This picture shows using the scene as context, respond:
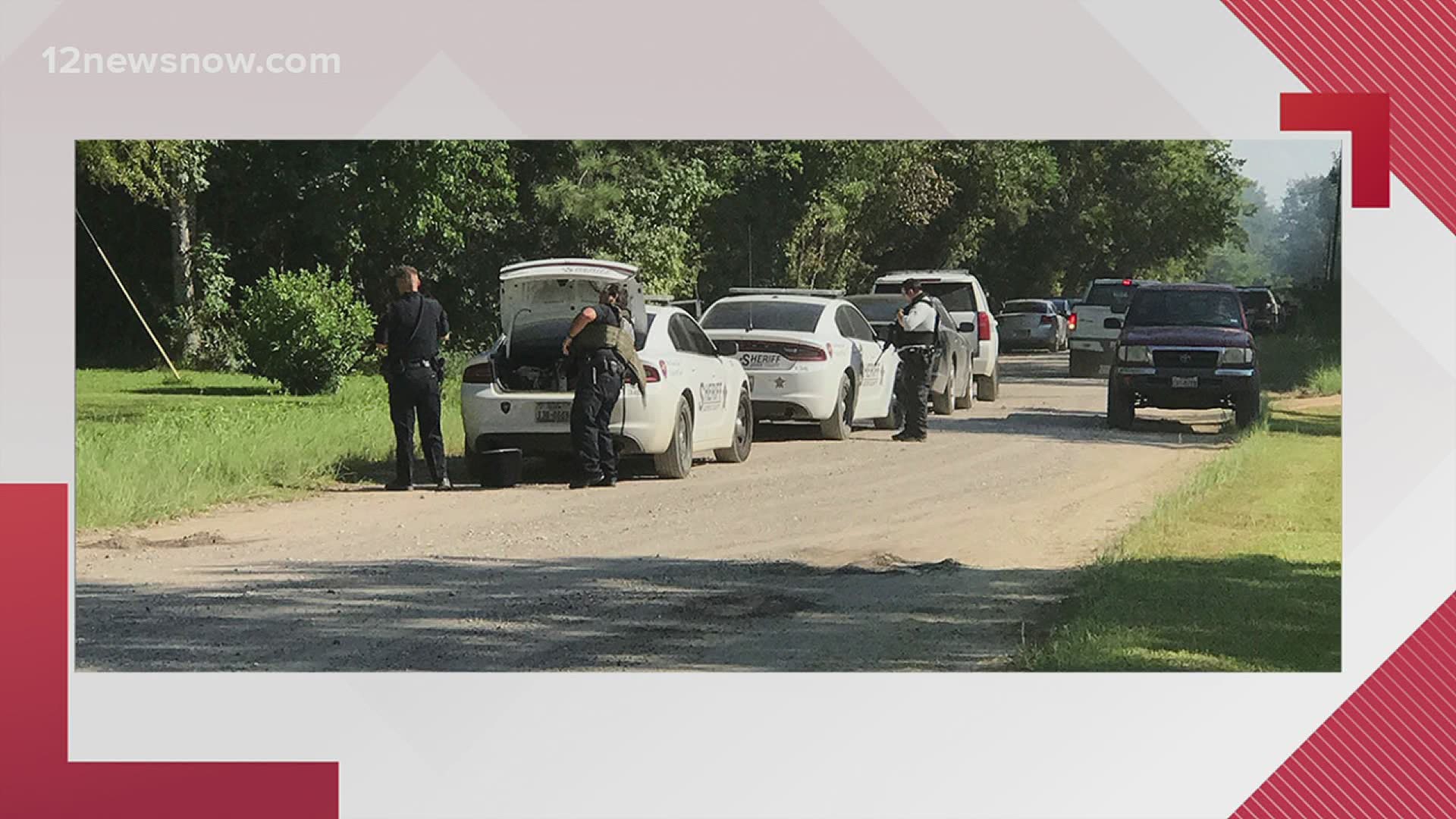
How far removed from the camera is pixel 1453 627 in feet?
38.2

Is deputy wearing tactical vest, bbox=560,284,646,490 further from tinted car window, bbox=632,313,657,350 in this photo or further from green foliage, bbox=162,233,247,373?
green foliage, bbox=162,233,247,373

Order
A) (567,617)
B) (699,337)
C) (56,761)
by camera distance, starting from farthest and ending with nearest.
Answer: (699,337)
(567,617)
(56,761)

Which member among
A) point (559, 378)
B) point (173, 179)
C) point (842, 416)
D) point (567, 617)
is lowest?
point (567, 617)

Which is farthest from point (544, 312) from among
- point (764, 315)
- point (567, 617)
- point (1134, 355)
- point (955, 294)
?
point (955, 294)

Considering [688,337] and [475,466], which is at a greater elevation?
[688,337]

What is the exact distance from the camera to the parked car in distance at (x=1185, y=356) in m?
24.6

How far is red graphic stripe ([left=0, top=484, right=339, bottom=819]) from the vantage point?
9.50m

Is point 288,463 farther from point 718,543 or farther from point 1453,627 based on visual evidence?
point 1453,627

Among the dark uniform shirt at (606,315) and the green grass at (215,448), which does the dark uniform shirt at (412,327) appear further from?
the green grass at (215,448)

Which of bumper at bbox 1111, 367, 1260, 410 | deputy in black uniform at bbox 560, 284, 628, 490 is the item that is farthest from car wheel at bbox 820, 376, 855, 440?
deputy in black uniform at bbox 560, 284, 628, 490

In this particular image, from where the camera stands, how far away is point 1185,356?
24594mm

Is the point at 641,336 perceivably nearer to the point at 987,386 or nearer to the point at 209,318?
the point at 987,386

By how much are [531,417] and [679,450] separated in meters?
1.39

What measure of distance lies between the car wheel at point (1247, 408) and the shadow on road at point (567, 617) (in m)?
11.1
